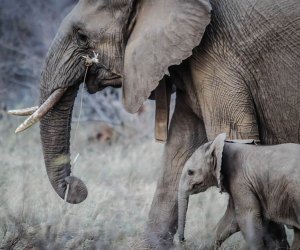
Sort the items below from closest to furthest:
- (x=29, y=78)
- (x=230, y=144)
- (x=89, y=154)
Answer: (x=230, y=144) → (x=89, y=154) → (x=29, y=78)

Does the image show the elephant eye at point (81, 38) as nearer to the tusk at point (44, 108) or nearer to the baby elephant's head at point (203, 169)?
the tusk at point (44, 108)

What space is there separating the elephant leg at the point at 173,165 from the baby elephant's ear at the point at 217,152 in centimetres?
94

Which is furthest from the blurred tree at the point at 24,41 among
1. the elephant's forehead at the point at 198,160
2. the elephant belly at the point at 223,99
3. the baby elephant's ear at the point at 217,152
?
the baby elephant's ear at the point at 217,152

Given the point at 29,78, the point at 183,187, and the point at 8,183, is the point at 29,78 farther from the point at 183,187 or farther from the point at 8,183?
the point at 183,187

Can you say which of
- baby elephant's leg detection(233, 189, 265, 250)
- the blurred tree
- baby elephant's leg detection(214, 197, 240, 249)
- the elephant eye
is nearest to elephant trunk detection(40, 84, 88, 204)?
the elephant eye

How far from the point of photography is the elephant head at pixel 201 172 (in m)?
5.98

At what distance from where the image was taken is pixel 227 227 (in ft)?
20.4

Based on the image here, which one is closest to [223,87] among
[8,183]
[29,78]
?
[8,183]

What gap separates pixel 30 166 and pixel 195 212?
1.94 metres

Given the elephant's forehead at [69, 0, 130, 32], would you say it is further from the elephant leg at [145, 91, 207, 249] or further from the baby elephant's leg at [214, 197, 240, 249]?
the baby elephant's leg at [214, 197, 240, 249]

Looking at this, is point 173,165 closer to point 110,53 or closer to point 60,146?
point 60,146

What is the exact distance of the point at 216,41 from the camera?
20.3 feet

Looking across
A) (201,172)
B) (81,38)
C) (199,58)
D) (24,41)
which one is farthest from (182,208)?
(24,41)

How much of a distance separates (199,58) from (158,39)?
0.91 ft
